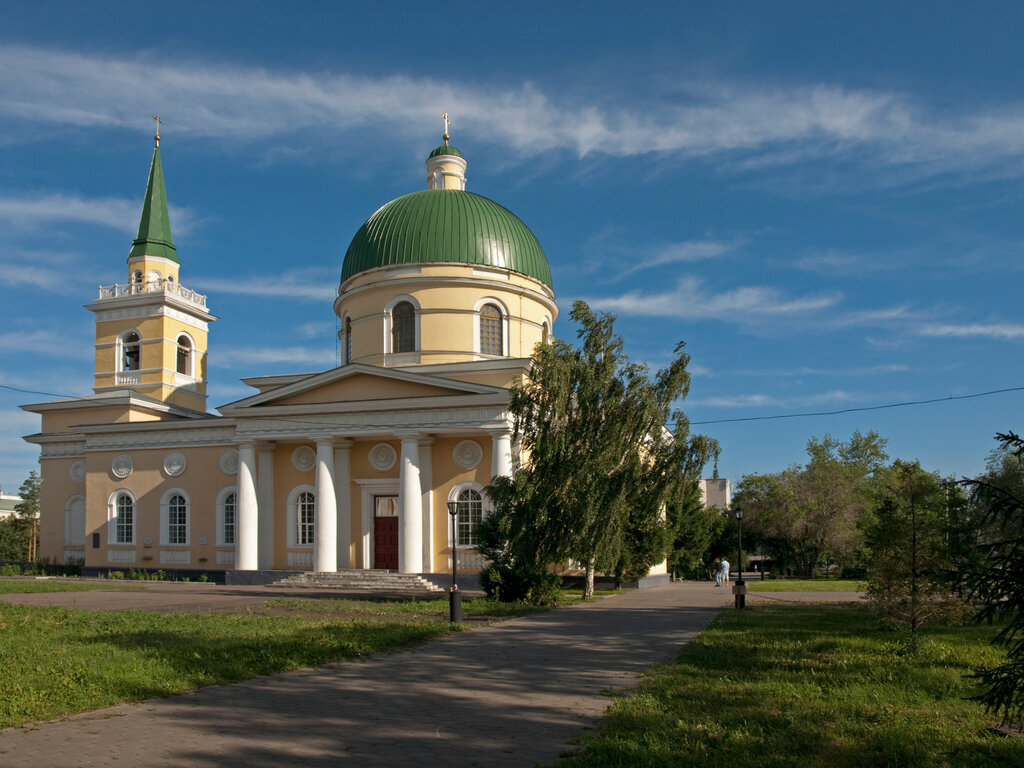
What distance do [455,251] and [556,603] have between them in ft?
50.1

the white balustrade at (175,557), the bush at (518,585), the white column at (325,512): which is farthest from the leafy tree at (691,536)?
the white balustrade at (175,557)

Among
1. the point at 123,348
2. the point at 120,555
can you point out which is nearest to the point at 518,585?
the point at 120,555

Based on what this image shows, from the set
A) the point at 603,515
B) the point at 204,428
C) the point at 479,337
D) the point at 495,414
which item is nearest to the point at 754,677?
the point at 603,515

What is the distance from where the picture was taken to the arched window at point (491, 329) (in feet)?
110

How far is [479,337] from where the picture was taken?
33.5m

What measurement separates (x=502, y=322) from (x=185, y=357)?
16.3 meters

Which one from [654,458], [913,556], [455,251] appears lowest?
[913,556]

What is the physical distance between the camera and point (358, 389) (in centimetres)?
3044

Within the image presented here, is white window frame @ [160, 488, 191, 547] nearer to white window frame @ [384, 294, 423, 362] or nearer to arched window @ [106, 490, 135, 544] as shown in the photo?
arched window @ [106, 490, 135, 544]

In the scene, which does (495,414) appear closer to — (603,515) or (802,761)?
(603,515)

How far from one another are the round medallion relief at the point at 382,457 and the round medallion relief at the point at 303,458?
7.93 feet

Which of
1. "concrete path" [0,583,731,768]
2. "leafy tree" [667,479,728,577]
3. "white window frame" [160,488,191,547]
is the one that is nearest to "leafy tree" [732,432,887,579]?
"leafy tree" [667,479,728,577]

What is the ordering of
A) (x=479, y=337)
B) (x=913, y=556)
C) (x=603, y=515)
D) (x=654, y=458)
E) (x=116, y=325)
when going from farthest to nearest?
(x=116, y=325) → (x=479, y=337) → (x=654, y=458) → (x=603, y=515) → (x=913, y=556)

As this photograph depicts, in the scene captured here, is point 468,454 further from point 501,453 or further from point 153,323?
point 153,323
